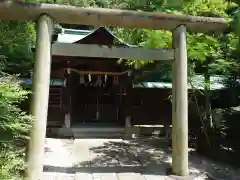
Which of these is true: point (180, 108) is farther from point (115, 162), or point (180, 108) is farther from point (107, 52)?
point (115, 162)

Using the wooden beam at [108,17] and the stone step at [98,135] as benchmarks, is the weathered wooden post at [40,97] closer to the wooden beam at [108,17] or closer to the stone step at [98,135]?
the wooden beam at [108,17]

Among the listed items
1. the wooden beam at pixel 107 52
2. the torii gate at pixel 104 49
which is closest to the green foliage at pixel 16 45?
the torii gate at pixel 104 49

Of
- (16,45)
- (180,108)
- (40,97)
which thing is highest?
(16,45)

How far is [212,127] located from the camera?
879 centimetres

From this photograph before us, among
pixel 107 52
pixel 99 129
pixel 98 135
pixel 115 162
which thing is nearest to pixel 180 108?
pixel 107 52

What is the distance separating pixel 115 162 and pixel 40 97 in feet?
10.0

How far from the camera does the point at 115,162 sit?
7.27 m

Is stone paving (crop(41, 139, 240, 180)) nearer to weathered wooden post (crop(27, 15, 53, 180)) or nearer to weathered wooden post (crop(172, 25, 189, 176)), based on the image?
weathered wooden post (crop(172, 25, 189, 176))

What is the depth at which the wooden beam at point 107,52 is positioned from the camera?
5.73 metres

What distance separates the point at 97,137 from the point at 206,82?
4887 mm

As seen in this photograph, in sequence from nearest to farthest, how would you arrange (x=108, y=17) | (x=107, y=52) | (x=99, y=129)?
(x=108, y=17) < (x=107, y=52) < (x=99, y=129)

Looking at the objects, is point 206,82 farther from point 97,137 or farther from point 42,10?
point 42,10

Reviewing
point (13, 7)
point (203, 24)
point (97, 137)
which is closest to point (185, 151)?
point (203, 24)

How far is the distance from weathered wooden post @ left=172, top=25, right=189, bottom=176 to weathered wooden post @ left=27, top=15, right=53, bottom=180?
280cm
